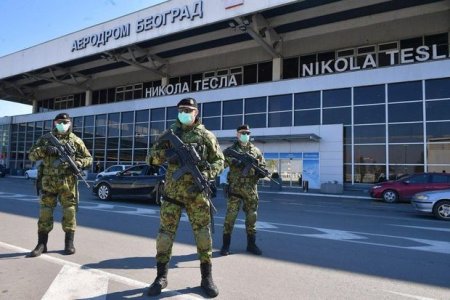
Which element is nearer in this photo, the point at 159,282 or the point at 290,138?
the point at 159,282

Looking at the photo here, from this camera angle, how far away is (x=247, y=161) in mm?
5996

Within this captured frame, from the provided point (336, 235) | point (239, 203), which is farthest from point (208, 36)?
point (239, 203)

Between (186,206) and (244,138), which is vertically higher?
(244,138)

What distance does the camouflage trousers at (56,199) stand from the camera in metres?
5.61

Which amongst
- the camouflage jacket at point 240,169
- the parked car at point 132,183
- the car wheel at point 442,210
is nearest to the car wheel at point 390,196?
the car wheel at point 442,210

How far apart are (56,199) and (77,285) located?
1832mm

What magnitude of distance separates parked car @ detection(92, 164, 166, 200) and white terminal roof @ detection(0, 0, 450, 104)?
14.8 m

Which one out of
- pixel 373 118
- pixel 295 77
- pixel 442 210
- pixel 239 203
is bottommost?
pixel 442 210

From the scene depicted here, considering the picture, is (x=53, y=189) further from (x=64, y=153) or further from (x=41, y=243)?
(x=41, y=243)

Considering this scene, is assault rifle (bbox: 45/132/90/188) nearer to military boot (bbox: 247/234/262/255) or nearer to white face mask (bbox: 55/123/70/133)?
white face mask (bbox: 55/123/70/133)

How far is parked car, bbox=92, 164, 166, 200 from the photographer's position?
13.6 m

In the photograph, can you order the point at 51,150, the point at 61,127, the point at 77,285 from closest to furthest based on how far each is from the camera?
the point at 77,285 → the point at 51,150 → the point at 61,127

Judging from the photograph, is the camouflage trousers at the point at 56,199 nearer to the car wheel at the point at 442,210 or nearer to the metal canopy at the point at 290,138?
the car wheel at the point at 442,210

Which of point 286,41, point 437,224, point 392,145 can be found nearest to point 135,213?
point 437,224
